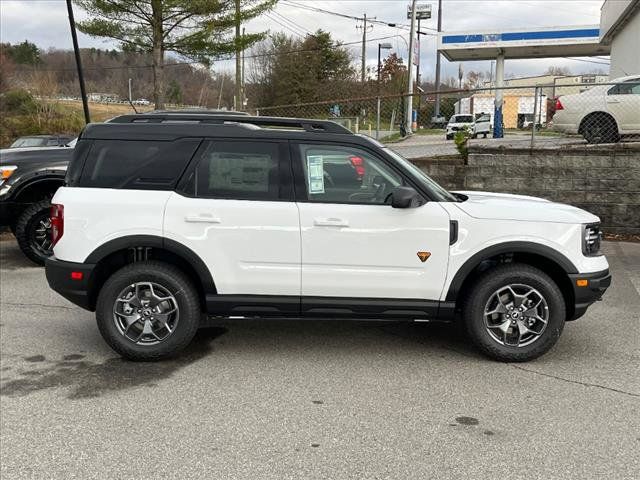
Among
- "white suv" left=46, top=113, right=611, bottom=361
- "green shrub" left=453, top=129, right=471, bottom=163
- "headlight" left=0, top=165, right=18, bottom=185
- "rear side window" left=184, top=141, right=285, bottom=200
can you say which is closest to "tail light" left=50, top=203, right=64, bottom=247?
"white suv" left=46, top=113, right=611, bottom=361

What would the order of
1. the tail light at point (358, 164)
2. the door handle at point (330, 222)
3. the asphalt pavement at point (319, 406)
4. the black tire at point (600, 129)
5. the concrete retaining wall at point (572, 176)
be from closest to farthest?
the asphalt pavement at point (319, 406) < the door handle at point (330, 222) < the tail light at point (358, 164) < the concrete retaining wall at point (572, 176) < the black tire at point (600, 129)

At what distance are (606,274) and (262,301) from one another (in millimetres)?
2682

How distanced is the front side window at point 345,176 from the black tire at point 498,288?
3.25 feet

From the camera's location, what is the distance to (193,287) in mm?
4621

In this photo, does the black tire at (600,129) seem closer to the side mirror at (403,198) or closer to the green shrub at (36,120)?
the side mirror at (403,198)

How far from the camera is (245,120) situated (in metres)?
4.82

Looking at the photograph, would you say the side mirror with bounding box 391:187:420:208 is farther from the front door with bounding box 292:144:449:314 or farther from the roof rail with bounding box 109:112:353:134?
the roof rail with bounding box 109:112:353:134

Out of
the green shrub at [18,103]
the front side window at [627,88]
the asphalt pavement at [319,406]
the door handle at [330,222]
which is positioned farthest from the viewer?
the green shrub at [18,103]

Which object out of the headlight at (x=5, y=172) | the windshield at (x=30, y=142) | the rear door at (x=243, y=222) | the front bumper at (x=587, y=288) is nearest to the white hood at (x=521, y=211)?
the front bumper at (x=587, y=288)

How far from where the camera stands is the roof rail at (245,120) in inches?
185

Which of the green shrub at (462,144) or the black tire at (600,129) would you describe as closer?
the green shrub at (462,144)

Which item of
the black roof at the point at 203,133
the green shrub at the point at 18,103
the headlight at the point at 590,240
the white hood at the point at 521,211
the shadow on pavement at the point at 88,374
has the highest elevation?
the green shrub at the point at 18,103

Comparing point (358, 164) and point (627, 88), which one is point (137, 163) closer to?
point (358, 164)

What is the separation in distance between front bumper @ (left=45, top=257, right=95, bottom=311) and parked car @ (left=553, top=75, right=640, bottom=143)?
31.4 ft
